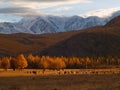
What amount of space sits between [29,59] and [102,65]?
38523mm

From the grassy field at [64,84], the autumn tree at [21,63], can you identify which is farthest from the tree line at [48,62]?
the grassy field at [64,84]

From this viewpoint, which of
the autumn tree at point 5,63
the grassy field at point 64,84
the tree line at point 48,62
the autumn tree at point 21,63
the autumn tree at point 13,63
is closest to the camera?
the grassy field at point 64,84

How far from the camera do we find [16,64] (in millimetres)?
168375

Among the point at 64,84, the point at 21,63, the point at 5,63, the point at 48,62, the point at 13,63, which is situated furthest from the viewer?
the point at 48,62

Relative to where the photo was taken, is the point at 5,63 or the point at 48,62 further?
the point at 48,62

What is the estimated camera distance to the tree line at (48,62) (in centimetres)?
16612

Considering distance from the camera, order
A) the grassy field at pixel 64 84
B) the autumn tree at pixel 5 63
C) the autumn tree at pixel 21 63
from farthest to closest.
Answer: the autumn tree at pixel 21 63 → the autumn tree at pixel 5 63 → the grassy field at pixel 64 84

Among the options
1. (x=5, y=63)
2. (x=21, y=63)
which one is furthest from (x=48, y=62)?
(x=5, y=63)

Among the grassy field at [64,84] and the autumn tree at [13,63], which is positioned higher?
the grassy field at [64,84]

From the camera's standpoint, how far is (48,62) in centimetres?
18012

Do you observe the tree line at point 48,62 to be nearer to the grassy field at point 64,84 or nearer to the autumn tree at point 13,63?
the autumn tree at point 13,63

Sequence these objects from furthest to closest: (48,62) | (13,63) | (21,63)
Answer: (48,62)
(13,63)
(21,63)

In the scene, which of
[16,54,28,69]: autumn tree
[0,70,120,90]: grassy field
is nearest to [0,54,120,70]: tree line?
[16,54,28,69]: autumn tree

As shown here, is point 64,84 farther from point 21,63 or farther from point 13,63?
point 13,63
